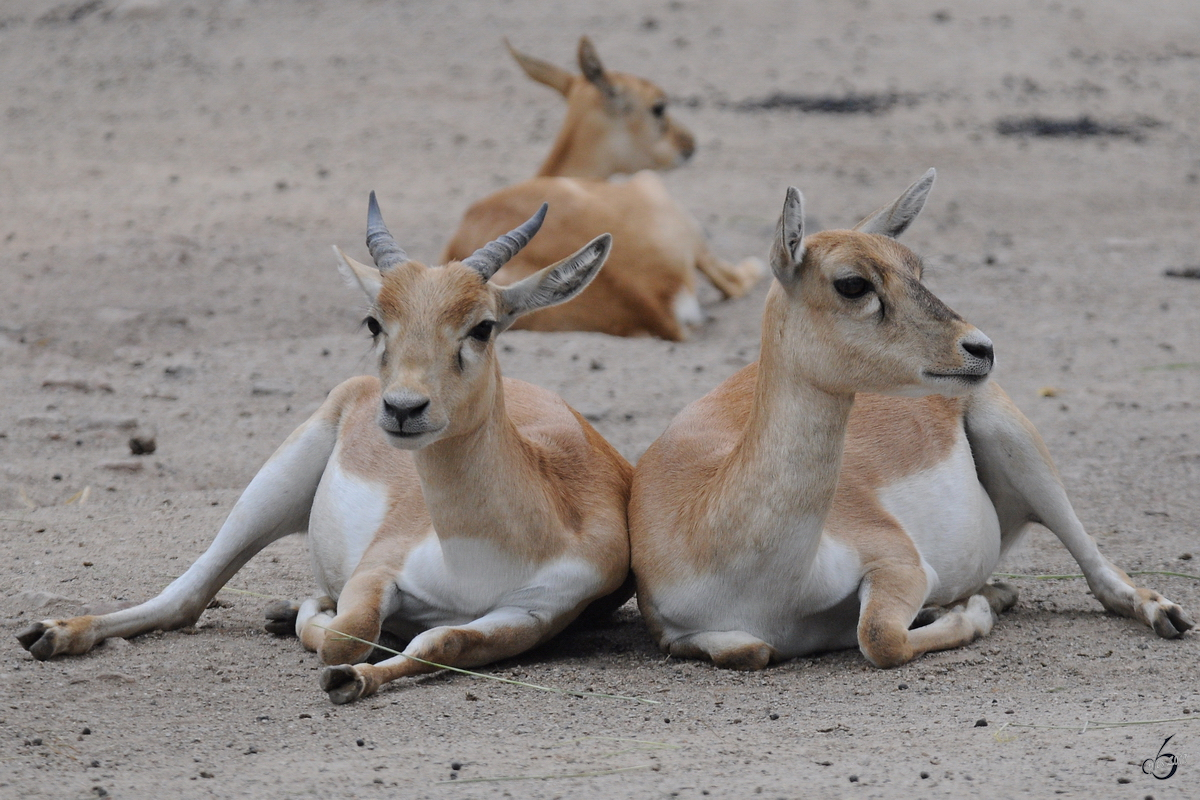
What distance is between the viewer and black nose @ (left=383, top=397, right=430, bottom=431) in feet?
14.8

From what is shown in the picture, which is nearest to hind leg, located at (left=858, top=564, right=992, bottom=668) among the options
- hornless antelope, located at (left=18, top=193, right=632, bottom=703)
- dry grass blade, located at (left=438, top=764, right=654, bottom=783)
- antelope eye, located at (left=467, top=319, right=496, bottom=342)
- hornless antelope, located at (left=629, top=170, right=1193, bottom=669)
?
hornless antelope, located at (left=629, top=170, right=1193, bottom=669)

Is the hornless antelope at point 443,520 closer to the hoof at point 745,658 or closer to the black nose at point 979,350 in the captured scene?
the hoof at point 745,658

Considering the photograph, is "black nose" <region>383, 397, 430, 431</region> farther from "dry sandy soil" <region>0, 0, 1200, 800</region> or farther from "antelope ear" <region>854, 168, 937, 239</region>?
"antelope ear" <region>854, 168, 937, 239</region>

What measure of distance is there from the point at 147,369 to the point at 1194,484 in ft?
20.0

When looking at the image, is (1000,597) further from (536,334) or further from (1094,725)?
(536,334)

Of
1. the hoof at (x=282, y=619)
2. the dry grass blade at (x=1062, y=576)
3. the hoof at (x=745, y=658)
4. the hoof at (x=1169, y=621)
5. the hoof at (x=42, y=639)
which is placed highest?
the hoof at (x=42, y=639)

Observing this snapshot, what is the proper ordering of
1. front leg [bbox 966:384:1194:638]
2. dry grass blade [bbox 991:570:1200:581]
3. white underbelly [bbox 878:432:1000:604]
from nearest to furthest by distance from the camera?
white underbelly [bbox 878:432:1000:604]
front leg [bbox 966:384:1194:638]
dry grass blade [bbox 991:570:1200:581]

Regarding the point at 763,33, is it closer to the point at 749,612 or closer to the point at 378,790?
the point at 749,612

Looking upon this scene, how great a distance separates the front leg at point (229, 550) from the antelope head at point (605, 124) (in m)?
6.91

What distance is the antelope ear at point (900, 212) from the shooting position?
17.3ft

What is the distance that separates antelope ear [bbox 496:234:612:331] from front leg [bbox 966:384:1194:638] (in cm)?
182

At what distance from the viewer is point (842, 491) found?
548 cm

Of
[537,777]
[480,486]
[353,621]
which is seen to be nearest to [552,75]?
[480,486]

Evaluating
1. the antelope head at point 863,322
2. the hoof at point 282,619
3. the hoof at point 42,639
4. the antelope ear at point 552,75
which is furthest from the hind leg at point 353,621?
the antelope ear at point 552,75
